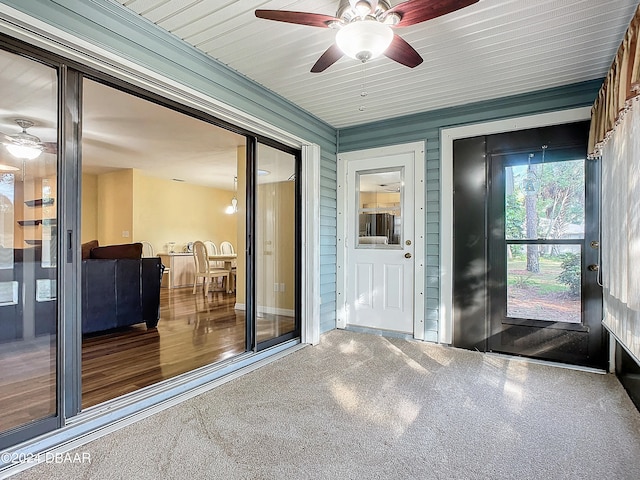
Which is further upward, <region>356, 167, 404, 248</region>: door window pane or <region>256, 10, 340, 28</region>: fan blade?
<region>256, 10, 340, 28</region>: fan blade

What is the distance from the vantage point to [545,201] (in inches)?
133

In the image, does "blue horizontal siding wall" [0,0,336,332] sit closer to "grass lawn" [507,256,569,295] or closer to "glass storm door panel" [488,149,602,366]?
"glass storm door panel" [488,149,602,366]

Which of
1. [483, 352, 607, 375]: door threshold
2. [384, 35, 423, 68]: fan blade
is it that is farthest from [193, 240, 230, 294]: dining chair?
[384, 35, 423, 68]: fan blade

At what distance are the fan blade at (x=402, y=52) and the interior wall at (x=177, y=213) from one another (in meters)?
6.02

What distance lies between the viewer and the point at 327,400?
2520 mm

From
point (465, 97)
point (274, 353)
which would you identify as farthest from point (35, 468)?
point (465, 97)

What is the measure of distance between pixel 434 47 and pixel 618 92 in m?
1.21

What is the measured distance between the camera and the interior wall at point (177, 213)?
7875 mm

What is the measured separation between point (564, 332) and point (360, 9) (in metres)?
3.20

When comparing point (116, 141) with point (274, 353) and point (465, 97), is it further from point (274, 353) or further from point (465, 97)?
point (465, 97)

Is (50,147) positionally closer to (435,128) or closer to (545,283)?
(435,128)

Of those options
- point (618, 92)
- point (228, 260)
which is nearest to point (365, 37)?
point (618, 92)

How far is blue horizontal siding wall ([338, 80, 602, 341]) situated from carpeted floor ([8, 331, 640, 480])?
3.58 feet

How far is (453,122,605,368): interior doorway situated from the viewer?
3.22 metres
